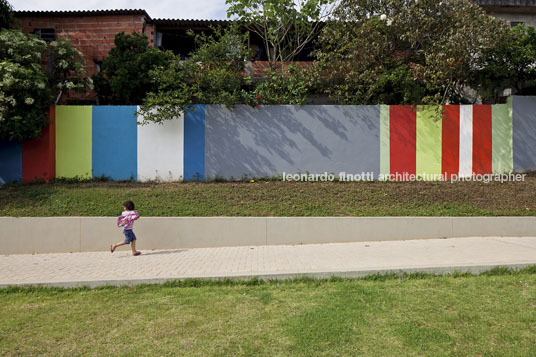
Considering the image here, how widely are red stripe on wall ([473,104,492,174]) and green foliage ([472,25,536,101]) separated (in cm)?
115

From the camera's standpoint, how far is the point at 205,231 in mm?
7711

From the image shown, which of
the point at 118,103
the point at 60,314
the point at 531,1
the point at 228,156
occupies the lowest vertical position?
the point at 60,314

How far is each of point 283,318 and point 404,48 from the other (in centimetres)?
973

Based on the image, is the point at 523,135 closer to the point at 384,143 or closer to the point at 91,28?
the point at 384,143

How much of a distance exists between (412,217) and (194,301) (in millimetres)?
5146

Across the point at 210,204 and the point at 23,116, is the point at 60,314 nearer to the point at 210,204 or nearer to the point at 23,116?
the point at 210,204

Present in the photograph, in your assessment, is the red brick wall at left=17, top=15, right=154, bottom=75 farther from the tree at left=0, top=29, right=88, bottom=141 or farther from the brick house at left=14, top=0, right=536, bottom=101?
the tree at left=0, top=29, right=88, bottom=141

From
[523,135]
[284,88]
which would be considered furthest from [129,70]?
[523,135]

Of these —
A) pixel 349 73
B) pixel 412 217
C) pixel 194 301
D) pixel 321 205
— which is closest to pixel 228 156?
pixel 321 205

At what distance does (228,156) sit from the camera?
10.0m

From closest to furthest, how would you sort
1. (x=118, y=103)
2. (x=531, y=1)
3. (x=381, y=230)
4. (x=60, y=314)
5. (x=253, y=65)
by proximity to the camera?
(x=60, y=314)
(x=381, y=230)
(x=118, y=103)
(x=253, y=65)
(x=531, y=1)

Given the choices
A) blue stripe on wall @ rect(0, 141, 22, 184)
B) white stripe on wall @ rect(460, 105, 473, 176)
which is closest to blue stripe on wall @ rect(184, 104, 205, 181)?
blue stripe on wall @ rect(0, 141, 22, 184)

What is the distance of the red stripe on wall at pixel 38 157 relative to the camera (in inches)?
376

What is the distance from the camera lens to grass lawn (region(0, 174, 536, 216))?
8.09 m
